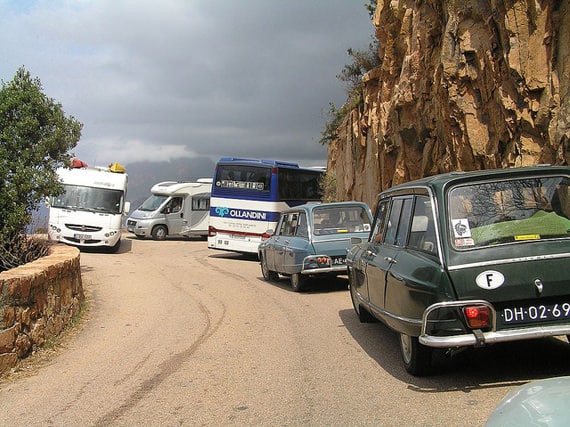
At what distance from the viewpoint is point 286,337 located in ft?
24.7

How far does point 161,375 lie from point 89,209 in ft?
54.4

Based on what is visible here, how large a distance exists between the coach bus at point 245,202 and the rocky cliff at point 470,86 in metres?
3.97

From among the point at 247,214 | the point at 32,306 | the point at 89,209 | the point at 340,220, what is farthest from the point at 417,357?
the point at 89,209

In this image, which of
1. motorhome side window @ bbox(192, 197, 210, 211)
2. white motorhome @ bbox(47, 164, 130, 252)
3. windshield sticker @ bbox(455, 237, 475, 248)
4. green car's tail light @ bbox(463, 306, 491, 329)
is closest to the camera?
green car's tail light @ bbox(463, 306, 491, 329)

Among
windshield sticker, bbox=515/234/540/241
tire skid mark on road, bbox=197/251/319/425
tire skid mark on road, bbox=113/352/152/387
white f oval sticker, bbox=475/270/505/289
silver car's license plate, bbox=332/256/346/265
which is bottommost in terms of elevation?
tire skid mark on road, bbox=113/352/152/387

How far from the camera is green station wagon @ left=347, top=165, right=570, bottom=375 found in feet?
15.0

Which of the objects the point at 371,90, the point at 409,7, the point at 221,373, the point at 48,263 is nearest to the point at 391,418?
the point at 221,373

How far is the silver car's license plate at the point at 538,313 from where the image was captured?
15.1ft

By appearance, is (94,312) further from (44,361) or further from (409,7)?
(409,7)

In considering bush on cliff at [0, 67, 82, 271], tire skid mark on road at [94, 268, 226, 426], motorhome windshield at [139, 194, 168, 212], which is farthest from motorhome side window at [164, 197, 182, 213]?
tire skid mark on road at [94, 268, 226, 426]

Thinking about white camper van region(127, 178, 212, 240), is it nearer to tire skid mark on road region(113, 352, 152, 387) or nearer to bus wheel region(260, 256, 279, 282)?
bus wheel region(260, 256, 279, 282)

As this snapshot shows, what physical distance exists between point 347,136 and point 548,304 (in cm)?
2318

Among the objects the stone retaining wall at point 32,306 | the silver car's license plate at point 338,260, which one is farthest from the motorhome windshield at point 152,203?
the stone retaining wall at point 32,306

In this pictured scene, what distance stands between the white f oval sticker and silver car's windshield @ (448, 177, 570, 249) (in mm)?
304
